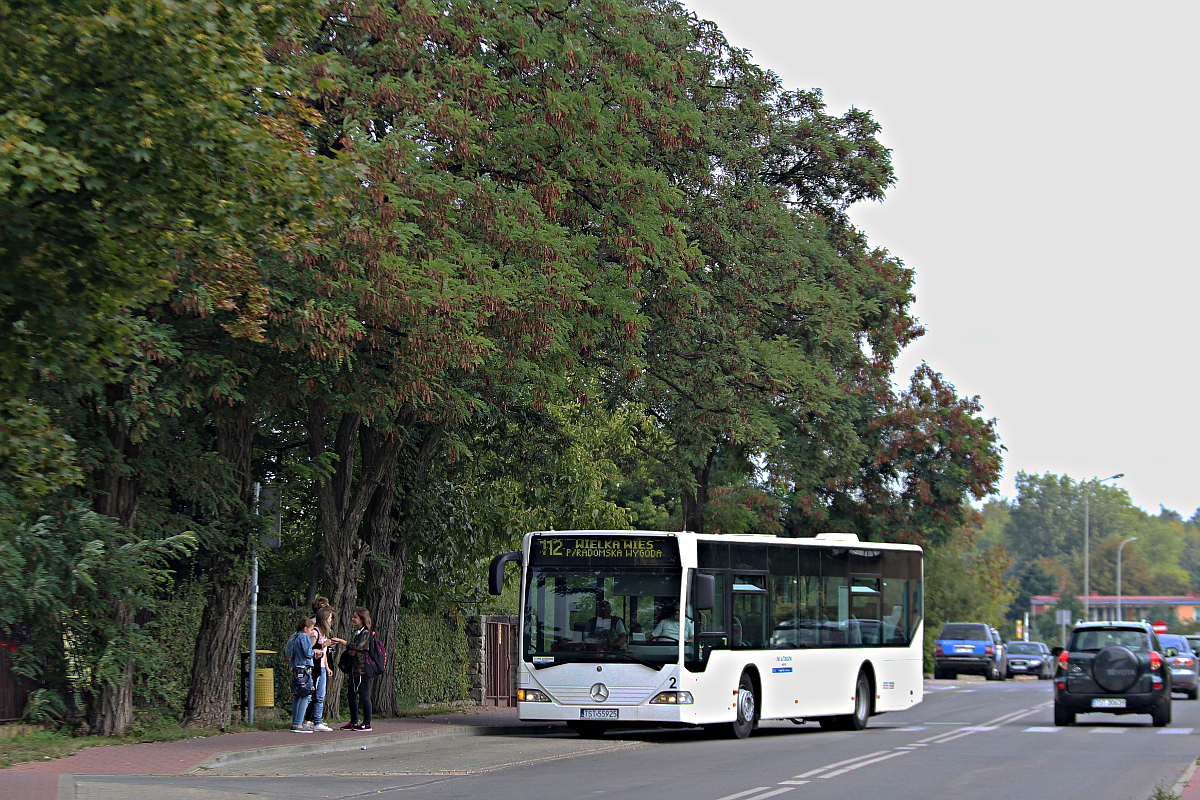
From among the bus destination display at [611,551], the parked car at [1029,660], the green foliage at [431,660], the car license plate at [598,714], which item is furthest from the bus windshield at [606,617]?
the parked car at [1029,660]

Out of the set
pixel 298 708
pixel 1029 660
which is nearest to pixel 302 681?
pixel 298 708

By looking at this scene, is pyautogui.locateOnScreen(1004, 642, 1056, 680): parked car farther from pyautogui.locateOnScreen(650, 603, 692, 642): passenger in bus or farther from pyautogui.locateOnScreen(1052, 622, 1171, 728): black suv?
pyautogui.locateOnScreen(650, 603, 692, 642): passenger in bus

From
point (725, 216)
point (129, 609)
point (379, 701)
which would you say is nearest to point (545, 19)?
point (725, 216)

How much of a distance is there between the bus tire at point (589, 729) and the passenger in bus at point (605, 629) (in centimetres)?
170

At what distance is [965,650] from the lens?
56188 millimetres

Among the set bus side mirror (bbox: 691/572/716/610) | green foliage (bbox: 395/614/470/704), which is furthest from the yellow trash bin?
bus side mirror (bbox: 691/572/716/610)

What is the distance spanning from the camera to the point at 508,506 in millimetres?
28547

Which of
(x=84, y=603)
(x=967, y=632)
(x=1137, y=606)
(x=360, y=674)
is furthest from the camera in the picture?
(x=1137, y=606)

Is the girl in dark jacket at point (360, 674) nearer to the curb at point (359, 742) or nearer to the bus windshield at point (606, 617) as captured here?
the curb at point (359, 742)

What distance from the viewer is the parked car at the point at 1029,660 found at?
61.9m

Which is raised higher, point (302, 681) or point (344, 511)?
point (344, 511)

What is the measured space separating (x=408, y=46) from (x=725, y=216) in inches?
312

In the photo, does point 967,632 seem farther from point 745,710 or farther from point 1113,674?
point 745,710

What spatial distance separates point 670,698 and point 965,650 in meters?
38.1
